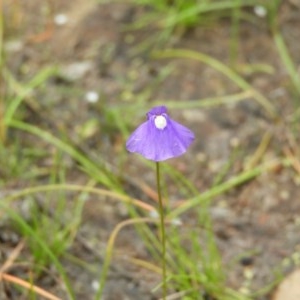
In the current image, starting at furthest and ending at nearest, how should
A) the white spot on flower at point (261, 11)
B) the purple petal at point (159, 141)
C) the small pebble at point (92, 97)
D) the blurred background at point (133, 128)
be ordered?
the white spot on flower at point (261, 11) < the small pebble at point (92, 97) < the blurred background at point (133, 128) < the purple petal at point (159, 141)

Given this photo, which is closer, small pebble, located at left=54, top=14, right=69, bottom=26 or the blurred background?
the blurred background

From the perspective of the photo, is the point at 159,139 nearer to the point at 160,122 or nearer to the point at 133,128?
the point at 160,122

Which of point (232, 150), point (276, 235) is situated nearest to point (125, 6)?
point (232, 150)

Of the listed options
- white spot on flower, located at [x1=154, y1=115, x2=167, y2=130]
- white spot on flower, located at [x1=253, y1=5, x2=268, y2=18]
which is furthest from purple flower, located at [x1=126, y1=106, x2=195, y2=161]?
white spot on flower, located at [x1=253, y1=5, x2=268, y2=18]

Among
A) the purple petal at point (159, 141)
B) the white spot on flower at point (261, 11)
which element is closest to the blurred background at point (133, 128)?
the white spot on flower at point (261, 11)

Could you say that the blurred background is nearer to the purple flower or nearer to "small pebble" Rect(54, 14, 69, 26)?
"small pebble" Rect(54, 14, 69, 26)

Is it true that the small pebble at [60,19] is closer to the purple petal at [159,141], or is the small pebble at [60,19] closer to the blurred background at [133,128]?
the blurred background at [133,128]

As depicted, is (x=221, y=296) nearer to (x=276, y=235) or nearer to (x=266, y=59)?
(x=276, y=235)

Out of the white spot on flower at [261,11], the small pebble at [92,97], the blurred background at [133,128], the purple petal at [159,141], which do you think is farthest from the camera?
the white spot on flower at [261,11]
